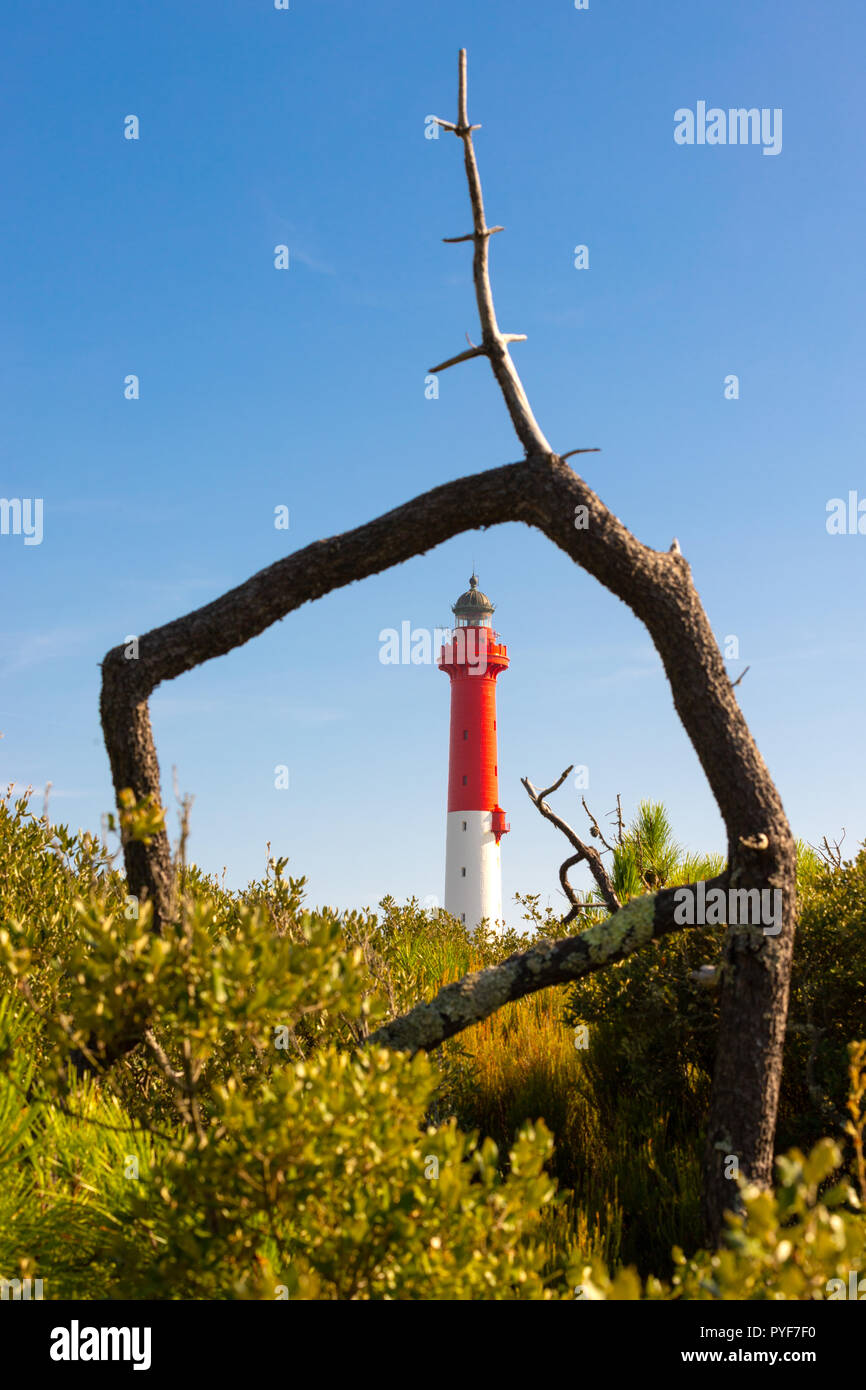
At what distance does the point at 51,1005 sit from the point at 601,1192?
4.28 metres

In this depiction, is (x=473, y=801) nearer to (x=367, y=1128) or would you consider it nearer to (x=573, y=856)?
(x=573, y=856)

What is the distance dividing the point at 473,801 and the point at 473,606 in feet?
27.7

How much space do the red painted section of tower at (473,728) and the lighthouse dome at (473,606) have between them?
2.63m

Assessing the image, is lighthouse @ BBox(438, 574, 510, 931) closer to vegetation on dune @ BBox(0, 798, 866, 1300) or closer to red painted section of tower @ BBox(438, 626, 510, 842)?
red painted section of tower @ BBox(438, 626, 510, 842)

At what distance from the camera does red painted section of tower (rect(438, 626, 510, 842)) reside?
96.2 feet

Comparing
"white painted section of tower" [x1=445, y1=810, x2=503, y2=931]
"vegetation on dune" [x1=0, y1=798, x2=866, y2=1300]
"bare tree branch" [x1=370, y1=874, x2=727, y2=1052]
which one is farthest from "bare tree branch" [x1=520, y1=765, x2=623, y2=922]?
"white painted section of tower" [x1=445, y1=810, x2=503, y2=931]

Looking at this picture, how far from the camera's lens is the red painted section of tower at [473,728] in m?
29.3

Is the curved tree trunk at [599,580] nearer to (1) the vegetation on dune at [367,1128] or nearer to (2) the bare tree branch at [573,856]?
(1) the vegetation on dune at [367,1128]

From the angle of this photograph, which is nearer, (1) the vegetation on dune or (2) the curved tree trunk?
(1) the vegetation on dune

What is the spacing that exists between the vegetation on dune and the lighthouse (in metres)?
20.9

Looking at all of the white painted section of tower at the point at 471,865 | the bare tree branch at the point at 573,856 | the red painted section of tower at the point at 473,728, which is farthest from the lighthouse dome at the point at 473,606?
the bare tree branch at the point at 573,856

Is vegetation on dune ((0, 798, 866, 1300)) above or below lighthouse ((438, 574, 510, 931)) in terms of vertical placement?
below
